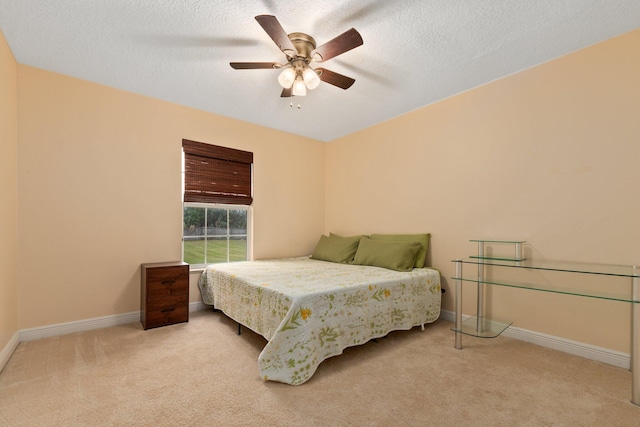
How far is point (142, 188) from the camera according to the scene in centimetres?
315

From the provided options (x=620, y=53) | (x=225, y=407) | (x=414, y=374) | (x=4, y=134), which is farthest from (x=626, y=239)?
(x=4, y=134)

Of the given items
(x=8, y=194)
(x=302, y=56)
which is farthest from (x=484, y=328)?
(x=8, y=194)

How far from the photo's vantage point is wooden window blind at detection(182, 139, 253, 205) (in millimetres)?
3469

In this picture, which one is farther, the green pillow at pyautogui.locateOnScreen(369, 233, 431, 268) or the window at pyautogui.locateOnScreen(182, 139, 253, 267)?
the window at pyautogui.locateOnScreen(182, 139, 253, 267)

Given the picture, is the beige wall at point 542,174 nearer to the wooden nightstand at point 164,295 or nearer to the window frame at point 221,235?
the window frame at point 221,235

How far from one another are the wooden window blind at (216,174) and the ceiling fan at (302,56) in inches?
60.0

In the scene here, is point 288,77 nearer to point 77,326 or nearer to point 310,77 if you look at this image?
point 310,77

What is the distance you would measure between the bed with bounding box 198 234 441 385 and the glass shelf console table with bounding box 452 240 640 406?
41 cm

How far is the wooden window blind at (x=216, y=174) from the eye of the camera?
3469mm

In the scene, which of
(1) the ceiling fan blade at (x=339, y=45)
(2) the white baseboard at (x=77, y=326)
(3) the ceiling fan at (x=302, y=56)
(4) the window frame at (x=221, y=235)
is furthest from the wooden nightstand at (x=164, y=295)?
(1) the ceiling fan blade at (x=339, y=45)

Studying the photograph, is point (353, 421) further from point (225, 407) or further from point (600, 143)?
point (600, 143)

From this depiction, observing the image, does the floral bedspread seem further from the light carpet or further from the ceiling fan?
the ceiling fan

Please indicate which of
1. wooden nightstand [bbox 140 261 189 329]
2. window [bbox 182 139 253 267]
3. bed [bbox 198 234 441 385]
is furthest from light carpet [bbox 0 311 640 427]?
window [bbox 182 139 253 267]

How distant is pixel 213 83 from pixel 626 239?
3704mm
